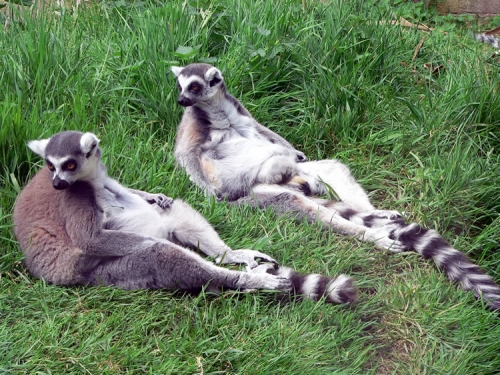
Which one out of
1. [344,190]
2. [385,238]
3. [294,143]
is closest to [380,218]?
[385,238]

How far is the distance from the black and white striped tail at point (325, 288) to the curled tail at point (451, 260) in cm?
69

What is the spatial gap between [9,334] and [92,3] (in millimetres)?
3954

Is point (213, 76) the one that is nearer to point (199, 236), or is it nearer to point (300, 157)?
point (300, 157)

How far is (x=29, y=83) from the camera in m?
4.76

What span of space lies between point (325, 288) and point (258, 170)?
55.2 inches

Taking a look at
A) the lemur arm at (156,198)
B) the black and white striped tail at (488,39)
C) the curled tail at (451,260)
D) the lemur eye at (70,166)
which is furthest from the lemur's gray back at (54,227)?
the black and white striped tail at (488,39)

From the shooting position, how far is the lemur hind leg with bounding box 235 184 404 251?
13.7 feet

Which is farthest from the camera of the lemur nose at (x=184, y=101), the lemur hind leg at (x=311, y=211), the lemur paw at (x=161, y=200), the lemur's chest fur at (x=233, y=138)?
the lemur's chest fur at (x=233, y=138)

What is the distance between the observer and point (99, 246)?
3.44 metres

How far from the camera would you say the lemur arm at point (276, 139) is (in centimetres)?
493

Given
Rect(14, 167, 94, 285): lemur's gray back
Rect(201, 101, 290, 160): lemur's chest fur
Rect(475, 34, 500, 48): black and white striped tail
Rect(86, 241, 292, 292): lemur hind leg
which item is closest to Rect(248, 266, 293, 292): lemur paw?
Rect(86, 241, 292, 292): lemur hind leg

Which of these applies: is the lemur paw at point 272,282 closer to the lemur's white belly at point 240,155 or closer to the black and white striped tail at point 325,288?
the black and white striped tail at point 325,288

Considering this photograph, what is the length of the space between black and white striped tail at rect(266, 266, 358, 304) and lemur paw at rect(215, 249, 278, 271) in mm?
233

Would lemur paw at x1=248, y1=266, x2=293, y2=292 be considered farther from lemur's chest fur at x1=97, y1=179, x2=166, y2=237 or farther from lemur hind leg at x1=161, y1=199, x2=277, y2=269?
lemur's chest fur at x1=97, y1=179, x2=166, y2=237
